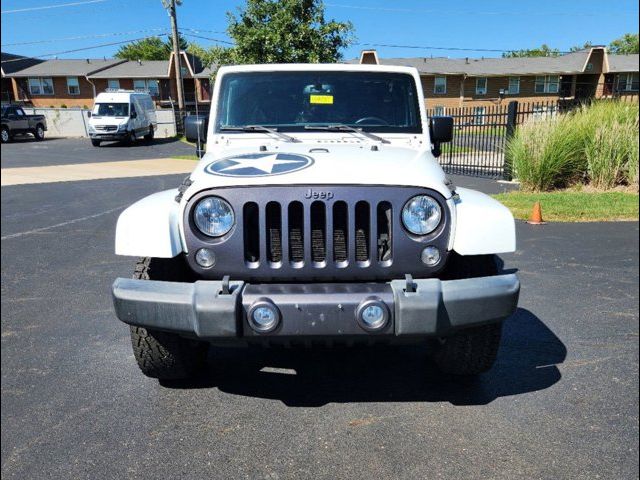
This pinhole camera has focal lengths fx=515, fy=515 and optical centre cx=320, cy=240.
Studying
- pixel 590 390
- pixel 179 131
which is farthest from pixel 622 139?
pixel 179 131

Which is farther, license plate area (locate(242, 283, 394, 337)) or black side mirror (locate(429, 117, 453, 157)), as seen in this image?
black side mirror (locate(429, 117, 453, 157))

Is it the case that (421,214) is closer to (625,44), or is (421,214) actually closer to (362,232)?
(362,232)

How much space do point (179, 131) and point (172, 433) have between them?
28.8 meters

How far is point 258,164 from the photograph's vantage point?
2799 mm

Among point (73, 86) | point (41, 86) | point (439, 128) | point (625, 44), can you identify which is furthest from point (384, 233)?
point (625, 44)

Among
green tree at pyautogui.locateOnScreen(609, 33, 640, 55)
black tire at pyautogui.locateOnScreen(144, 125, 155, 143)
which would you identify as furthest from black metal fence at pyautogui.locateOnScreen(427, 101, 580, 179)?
green tree at pyautogui.locateOnScreen(609, 33, 640, 55)

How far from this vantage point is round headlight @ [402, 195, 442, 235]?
257 centimetres

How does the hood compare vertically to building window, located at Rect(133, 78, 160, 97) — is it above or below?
below

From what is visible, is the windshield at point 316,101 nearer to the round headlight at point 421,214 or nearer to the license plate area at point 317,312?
the round headlight at point 421,214

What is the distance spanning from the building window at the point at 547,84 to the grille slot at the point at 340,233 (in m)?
43.7

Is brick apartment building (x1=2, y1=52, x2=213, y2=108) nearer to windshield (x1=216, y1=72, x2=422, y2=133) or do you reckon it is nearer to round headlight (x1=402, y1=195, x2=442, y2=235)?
windshield (x1=216, y1=72, x2=422, y2=133)

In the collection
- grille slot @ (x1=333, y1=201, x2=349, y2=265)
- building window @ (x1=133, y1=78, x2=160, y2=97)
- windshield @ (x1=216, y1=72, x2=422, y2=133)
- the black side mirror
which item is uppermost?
building window @ (x1=133, y1=78, x2=160, y2=97)

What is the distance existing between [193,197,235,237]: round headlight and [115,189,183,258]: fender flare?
0.13 m

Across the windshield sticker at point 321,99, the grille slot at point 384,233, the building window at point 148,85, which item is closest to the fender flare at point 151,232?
the grille slot at point 384,233
